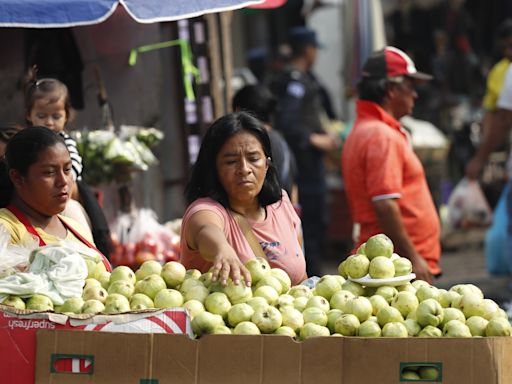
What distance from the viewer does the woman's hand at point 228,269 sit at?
13.4 feet

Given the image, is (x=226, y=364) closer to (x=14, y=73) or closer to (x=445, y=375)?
(x=445, y=375)

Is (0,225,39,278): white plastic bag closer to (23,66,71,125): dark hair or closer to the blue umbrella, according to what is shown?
(23,66,71,125): dark hair

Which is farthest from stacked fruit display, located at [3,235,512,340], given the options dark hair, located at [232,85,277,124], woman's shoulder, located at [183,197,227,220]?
dark hair, located at [232,85,277,124]

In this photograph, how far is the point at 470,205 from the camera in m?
9.79

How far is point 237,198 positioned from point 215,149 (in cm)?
22

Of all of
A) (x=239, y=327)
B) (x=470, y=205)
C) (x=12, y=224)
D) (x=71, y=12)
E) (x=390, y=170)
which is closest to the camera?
(x=239, y=327)

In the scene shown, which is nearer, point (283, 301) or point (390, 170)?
point (283, 301)

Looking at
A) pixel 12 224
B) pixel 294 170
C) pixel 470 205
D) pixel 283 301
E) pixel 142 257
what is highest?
pixel 470 205

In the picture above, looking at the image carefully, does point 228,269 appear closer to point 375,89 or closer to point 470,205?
point 375,89

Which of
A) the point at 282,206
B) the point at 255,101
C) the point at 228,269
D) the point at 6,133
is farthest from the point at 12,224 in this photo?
the point at 255,101

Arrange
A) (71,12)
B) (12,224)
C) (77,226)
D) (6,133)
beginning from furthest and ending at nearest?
(6,133)
(71,12)
(77,226)
(12,224)

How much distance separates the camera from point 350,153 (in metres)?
6.44

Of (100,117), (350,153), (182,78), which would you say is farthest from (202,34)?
(350,153)

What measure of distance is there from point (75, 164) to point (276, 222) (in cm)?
125
